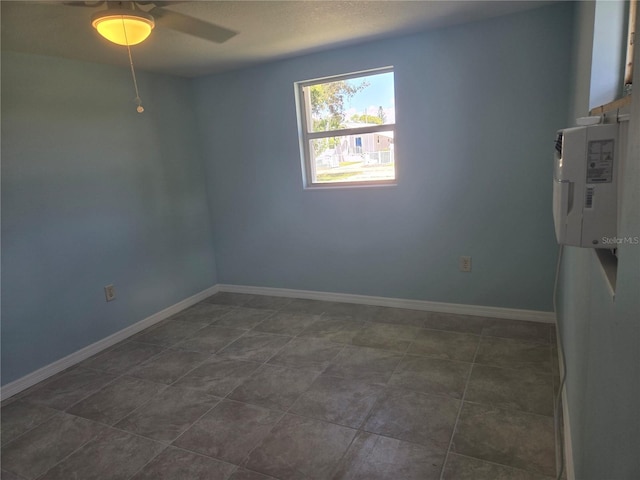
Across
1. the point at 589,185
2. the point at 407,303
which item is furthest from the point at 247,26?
the point at 407,303

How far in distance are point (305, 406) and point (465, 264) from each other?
1713 millimetres

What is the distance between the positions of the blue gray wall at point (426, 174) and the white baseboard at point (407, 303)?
0.19ft

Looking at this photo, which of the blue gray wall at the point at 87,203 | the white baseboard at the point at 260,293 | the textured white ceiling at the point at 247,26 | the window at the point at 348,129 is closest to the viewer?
the textured white ceiling at the point at 247,26

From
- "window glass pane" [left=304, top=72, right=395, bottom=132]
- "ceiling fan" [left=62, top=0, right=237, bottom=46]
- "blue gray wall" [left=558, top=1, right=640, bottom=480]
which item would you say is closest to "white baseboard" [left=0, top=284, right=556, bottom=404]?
"window glass pane" [left=304, top=72, right=395, bottom=132]

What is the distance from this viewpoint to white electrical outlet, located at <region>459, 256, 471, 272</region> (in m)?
3.05

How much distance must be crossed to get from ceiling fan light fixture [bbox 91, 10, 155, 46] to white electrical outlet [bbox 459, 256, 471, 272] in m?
2.60

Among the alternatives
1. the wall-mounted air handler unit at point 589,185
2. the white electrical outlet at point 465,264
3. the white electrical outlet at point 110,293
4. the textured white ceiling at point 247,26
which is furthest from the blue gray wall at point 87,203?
the wall-mounted air handler unit at point 589,185

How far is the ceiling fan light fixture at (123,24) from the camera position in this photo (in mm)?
1784

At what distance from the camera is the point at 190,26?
7.64 ft

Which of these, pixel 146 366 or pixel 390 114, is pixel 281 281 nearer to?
pixel 146 366

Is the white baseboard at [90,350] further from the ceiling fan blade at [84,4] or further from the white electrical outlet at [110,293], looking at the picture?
the ceiling fan blade at [84,4]

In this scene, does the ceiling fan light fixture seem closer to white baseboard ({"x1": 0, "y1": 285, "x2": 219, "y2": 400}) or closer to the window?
the window

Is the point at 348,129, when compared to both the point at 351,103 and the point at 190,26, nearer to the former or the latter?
the point at 351,103

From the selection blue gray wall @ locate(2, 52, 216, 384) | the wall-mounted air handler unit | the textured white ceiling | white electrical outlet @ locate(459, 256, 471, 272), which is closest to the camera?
the wall-mounted air handler unit
